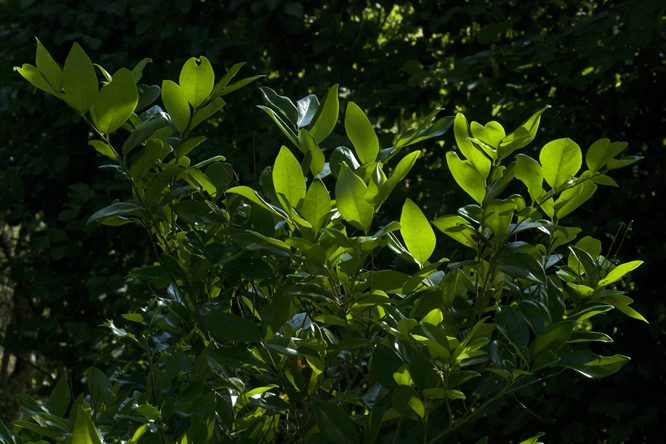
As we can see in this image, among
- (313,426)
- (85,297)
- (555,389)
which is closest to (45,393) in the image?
(85,297)

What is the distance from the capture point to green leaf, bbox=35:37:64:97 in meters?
0.68

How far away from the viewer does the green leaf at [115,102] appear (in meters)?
0.70

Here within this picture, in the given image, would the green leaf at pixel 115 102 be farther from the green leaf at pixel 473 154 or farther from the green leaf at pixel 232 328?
the green leaf at pixel 473 154

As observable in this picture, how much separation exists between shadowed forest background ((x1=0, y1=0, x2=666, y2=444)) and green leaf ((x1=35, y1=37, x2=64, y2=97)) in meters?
1.67

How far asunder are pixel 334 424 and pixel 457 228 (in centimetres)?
27

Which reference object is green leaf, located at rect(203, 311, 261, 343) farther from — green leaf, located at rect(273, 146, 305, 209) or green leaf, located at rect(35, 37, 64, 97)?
green leaf, located at rect(35, 37, 64, 97)

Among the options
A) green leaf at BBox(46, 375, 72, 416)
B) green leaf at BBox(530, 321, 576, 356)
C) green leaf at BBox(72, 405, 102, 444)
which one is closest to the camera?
green leaf at BBox(72, 405, 102, 444)

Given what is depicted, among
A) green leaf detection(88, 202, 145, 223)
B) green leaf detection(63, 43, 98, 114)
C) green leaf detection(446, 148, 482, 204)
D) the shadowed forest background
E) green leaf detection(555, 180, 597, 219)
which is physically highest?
green leaf detection(63, 43, 98, 114)

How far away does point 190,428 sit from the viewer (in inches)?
27.0

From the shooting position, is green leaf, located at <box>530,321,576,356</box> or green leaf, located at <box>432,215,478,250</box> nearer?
green leaf, located at <box>530,321,576,356</box>

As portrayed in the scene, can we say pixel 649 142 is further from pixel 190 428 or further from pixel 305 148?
pixel 190 428

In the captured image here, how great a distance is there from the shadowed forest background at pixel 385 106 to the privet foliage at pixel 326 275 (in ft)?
4.59

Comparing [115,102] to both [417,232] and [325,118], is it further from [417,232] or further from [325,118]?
[417,232]

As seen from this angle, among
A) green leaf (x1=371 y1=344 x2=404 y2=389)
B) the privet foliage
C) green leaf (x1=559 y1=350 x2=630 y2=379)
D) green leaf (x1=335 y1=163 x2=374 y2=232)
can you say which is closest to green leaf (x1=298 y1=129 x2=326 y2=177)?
the privet foliage
